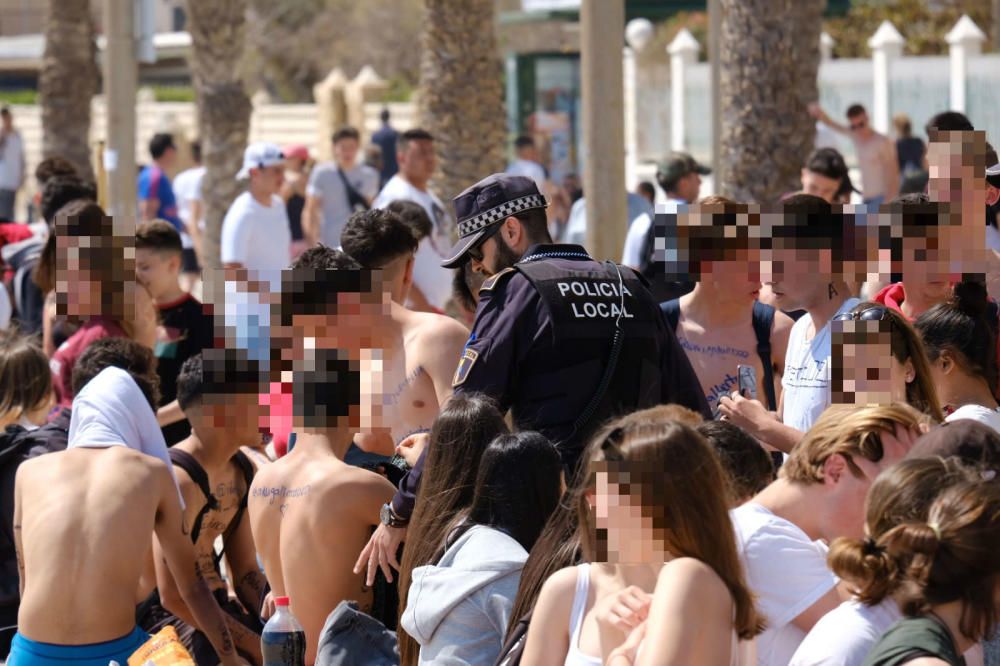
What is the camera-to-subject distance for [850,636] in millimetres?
3086

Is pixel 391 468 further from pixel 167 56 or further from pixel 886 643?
pixel 167 56

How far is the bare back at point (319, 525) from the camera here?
14.9ft

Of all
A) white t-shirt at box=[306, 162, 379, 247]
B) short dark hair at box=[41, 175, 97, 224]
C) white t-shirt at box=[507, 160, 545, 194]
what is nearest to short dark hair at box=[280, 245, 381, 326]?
short dark hair at box=[41, 175, 97, 224]

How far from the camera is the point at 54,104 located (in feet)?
69.3

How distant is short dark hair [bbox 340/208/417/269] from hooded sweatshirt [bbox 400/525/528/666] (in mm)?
2110

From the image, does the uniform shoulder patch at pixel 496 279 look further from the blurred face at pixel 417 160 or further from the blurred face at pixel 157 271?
the blurred face at pixel 417 160

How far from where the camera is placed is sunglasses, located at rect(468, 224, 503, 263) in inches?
192

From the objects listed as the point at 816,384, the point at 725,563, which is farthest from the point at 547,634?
the point at 816,384

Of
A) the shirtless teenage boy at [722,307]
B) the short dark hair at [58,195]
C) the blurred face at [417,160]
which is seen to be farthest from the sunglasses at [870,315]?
the short dark hair at [58,195]

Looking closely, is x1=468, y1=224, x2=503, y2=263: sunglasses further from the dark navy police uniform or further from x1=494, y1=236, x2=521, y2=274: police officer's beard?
the dark navy police uniform

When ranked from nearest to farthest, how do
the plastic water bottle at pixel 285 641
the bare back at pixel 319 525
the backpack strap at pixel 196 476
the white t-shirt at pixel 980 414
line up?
the white t-shirt at pixel 980 414, the bare back at pixel 319 525, the plastic water bottle at pixel 285 641, the backpack strap at pixel 196 476

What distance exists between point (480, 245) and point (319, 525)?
108 centimetres

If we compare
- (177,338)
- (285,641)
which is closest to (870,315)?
(285,641)

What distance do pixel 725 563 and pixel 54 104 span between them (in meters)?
19.6
